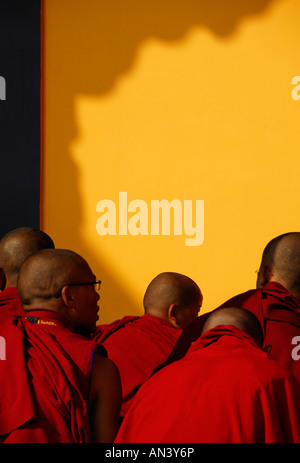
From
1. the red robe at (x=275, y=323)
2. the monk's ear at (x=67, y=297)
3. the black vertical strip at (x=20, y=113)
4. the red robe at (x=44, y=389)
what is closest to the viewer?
the red robe at (x=44, y=389)

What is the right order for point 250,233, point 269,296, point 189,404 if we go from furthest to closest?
point 250,233
point 269,296
point 189,404

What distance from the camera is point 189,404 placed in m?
2.29

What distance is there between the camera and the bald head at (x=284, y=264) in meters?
3.40

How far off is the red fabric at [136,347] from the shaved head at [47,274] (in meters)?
1.09

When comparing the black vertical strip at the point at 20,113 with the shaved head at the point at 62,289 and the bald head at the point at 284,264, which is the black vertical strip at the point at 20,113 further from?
the shaved head at the point at 62,289

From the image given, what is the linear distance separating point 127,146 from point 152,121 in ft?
0.92

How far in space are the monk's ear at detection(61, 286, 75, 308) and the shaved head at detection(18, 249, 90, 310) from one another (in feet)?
0.07

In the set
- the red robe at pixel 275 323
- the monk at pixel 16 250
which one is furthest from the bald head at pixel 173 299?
the red robe at pixel 275 323

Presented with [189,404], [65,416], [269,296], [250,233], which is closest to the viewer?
[189,404]

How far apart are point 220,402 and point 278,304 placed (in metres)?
1.07

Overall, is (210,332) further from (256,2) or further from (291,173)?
(256,2)
